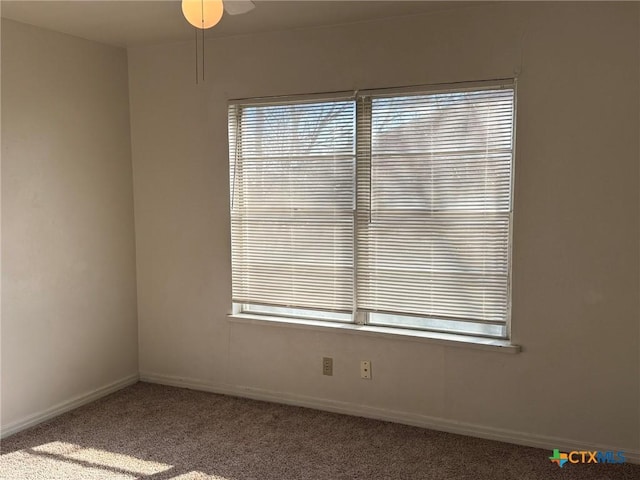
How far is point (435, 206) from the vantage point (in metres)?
3.34

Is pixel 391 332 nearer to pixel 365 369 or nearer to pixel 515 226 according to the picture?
pixel 365 369

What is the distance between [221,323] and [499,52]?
240 cm

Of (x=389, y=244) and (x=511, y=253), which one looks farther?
(x=389, y=244)

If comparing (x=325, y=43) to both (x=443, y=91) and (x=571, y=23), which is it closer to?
(x=443, y=91)

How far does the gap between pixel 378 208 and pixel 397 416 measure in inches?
48.8

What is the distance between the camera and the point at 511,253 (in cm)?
318

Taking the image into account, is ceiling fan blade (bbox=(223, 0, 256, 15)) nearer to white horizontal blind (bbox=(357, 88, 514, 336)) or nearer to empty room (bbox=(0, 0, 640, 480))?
empty room (bbox=(0, 0, 640, 480))

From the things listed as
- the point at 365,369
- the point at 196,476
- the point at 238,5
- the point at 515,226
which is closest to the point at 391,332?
the point at 365,369

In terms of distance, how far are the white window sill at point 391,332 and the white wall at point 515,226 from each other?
48 millimetres

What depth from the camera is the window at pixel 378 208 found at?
10.6 ft

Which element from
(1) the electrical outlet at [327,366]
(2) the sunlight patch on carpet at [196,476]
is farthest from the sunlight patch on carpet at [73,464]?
(1) the electrical outlet at [327,366]

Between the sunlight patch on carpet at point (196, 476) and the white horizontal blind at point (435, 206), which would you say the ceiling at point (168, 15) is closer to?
the white horizontal blind at point (435, 206)

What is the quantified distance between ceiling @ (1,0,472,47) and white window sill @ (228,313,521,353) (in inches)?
70.8

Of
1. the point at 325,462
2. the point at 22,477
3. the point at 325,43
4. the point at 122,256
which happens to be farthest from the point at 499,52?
the point at 22,477
